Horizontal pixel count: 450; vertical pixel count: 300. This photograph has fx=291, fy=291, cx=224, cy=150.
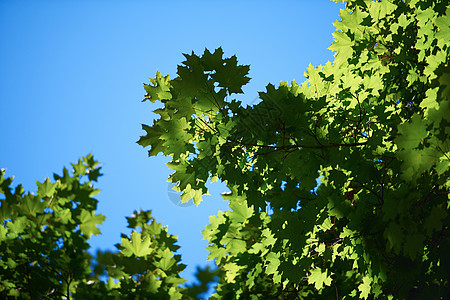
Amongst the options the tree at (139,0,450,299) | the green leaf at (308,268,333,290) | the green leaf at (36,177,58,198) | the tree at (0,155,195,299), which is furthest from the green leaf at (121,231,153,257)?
the green leaf at (308,268,333,290)

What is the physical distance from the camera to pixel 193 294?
96.0 inches

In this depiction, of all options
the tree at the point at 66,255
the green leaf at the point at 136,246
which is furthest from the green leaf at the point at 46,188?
the green leaf at the point at 136,246

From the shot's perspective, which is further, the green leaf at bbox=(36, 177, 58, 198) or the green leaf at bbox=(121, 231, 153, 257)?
the green leaf at bbox=(36, 177, 58, 198)

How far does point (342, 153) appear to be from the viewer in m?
2.20

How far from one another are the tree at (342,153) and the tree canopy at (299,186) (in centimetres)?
1

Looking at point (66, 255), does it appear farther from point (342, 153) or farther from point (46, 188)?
point (342, 153)

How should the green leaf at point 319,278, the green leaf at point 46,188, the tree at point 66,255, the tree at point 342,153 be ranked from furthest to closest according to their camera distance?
the green leaf at point 46,188, the tree at point 66,255, the green leaf at point 319,278, the tree at point 342,153

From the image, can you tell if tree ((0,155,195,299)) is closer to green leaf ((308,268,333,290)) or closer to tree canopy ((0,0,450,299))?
tree canopy ((0,0,450,299))

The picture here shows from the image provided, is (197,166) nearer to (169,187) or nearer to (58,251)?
(169,187)

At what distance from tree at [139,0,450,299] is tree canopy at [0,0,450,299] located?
0.01m

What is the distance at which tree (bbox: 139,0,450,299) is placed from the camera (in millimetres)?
1607

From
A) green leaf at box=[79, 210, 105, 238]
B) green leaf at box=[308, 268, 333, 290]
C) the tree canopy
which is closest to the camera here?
the tree canopy

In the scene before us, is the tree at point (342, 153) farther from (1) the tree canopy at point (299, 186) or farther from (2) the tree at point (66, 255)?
(2) the tree at point (66, 255)

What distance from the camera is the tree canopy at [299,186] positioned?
76.3 inches
